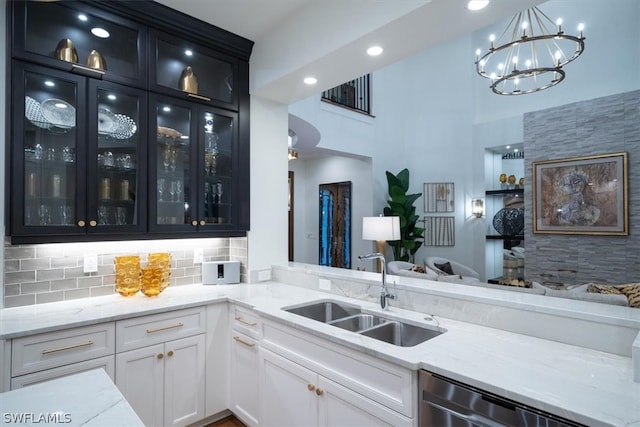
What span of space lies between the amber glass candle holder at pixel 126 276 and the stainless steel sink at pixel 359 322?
1.54 metres

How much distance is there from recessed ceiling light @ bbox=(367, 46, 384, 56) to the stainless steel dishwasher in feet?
6.18

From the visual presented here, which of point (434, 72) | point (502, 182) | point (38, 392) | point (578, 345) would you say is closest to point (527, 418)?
point (578, 345)

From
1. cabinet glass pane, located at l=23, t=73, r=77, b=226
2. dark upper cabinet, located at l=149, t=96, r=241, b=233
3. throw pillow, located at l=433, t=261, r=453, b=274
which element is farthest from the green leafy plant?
cabinet glass pane, located at l=23, t=73, r=77, b=226

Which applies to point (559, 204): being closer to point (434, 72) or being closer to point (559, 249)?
point (559, 249)

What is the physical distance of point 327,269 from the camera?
2.91 meters

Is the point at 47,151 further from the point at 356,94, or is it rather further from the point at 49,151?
the point at 356,94

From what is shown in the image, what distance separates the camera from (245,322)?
2.39 meters

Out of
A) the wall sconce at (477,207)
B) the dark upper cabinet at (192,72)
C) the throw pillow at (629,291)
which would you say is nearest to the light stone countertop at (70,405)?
the dark upper cabinet at (192,72)

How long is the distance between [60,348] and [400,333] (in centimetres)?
189

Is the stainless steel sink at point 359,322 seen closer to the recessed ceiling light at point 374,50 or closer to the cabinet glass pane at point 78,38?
the recessed ceiling light at point 374,50

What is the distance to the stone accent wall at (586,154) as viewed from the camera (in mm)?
4941

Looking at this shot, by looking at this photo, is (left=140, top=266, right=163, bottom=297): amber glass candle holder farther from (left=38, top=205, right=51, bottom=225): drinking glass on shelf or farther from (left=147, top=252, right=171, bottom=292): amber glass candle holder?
(left=38, top=205, right=51, bottom=225): drinking glass on shelf

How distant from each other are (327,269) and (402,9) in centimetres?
194

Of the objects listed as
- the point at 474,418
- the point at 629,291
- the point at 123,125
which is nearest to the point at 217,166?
the point at 123,125
